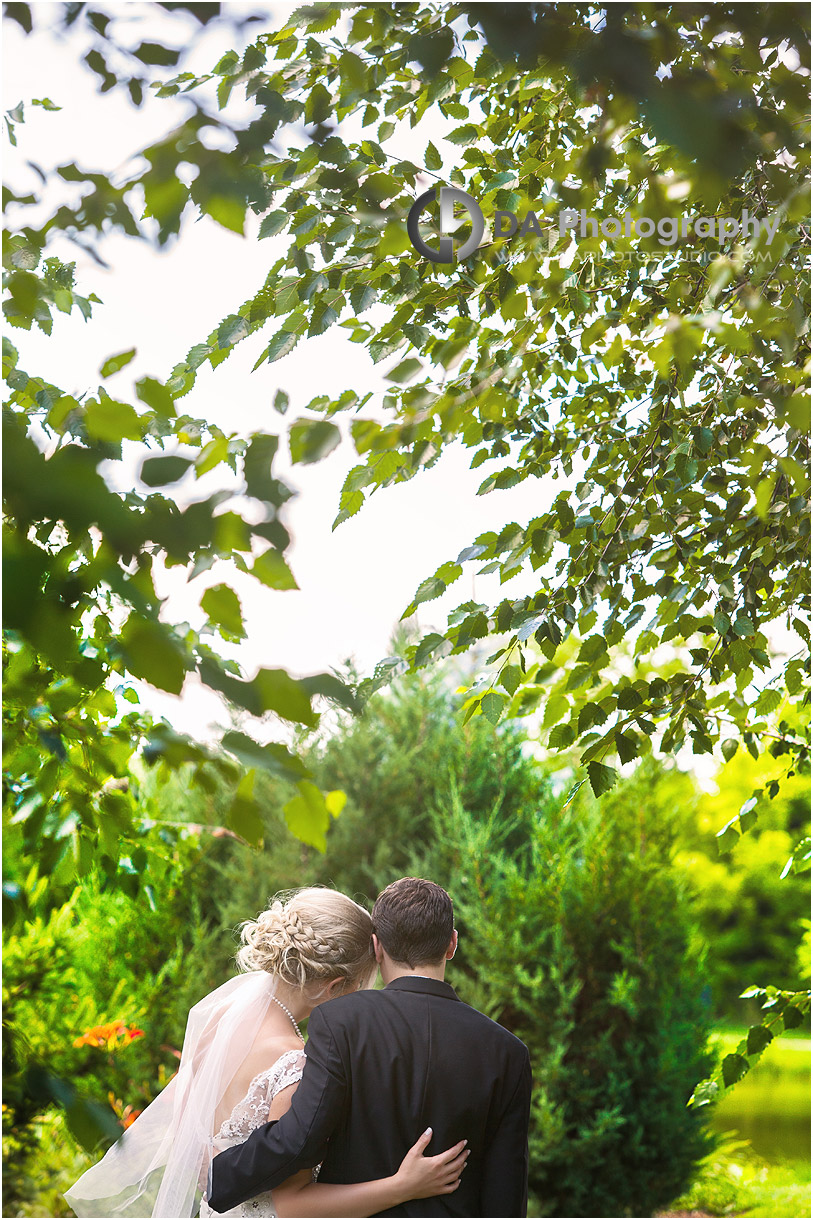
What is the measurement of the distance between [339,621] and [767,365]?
3.84 meters

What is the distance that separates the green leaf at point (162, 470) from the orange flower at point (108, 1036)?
4.90 metres

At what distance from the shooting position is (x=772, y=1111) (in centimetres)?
873

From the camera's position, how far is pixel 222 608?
673 millimetres

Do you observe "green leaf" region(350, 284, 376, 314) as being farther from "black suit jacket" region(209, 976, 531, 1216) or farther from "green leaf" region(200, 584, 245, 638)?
"black suit jacket" region(209, 976, 531, 1216)

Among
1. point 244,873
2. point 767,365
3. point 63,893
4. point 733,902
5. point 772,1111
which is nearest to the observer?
point 767,365

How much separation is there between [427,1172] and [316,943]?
0.55 meters

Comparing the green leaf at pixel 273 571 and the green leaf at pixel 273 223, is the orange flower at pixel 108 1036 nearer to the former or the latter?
the green leaf at pixel 273 223

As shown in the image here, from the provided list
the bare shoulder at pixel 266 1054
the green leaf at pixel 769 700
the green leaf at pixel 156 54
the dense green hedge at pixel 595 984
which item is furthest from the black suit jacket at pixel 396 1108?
the dense green hedge at pixel 595 984

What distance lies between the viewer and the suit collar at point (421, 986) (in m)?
1.83

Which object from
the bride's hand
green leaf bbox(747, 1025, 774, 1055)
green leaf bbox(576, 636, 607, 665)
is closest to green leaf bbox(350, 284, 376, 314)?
green leaf bbox(576, 636, 607, 665)

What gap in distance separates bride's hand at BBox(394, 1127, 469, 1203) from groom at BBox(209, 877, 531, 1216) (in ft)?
0.10

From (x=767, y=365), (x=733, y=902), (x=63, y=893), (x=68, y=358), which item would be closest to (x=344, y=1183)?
(x=63, y=893)

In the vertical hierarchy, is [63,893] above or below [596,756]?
below

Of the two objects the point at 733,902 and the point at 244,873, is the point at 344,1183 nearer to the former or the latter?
the point at 244,873
